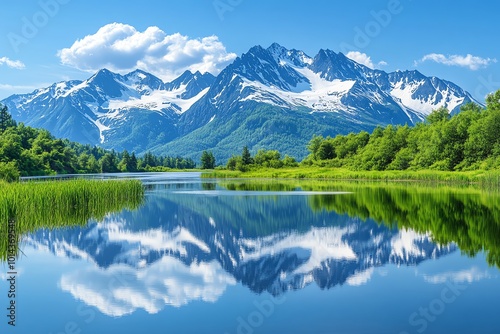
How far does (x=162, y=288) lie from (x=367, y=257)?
9.45 m

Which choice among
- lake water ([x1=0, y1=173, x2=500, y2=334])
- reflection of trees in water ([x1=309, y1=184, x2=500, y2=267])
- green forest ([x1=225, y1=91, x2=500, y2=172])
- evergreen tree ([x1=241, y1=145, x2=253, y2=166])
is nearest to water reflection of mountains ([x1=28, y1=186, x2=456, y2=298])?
lake water ([x1=0, y1=173, x2=500, y2=334])

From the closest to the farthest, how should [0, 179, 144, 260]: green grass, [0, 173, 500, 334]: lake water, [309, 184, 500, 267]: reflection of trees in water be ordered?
1. [0, 173, 500, 334]: lake water
2. [309, 184, 500, 267]: reflection of trees in water
3. [0, 179, 144, 260]: green grass

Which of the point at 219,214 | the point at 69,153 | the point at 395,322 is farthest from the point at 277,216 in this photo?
the point at 69,153

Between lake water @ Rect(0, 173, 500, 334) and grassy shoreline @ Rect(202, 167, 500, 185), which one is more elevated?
grassy shoreline @ Rect(202, 167, 500, 185)

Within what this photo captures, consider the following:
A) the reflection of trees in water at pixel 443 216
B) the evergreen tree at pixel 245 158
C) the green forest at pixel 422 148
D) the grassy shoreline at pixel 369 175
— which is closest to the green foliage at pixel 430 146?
the green forest at pixel 422 148

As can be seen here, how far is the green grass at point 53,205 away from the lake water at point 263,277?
1.31 meters

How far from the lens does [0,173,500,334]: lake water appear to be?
13375 millimetres

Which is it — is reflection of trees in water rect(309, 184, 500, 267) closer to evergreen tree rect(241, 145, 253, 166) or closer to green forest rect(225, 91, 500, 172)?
green forest rect(225, 91, 500, 172)

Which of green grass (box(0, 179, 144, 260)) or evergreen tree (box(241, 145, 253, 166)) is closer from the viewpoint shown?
green grass (box(0, 179, 144, 260))

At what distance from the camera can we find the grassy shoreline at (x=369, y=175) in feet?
283

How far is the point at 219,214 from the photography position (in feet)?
129

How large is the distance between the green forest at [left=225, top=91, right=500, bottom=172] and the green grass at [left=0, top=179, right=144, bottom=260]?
73.7 metres

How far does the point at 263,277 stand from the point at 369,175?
3977 inches

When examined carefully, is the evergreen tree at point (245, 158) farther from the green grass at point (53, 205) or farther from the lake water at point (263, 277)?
the lake water at point (263, 277)
